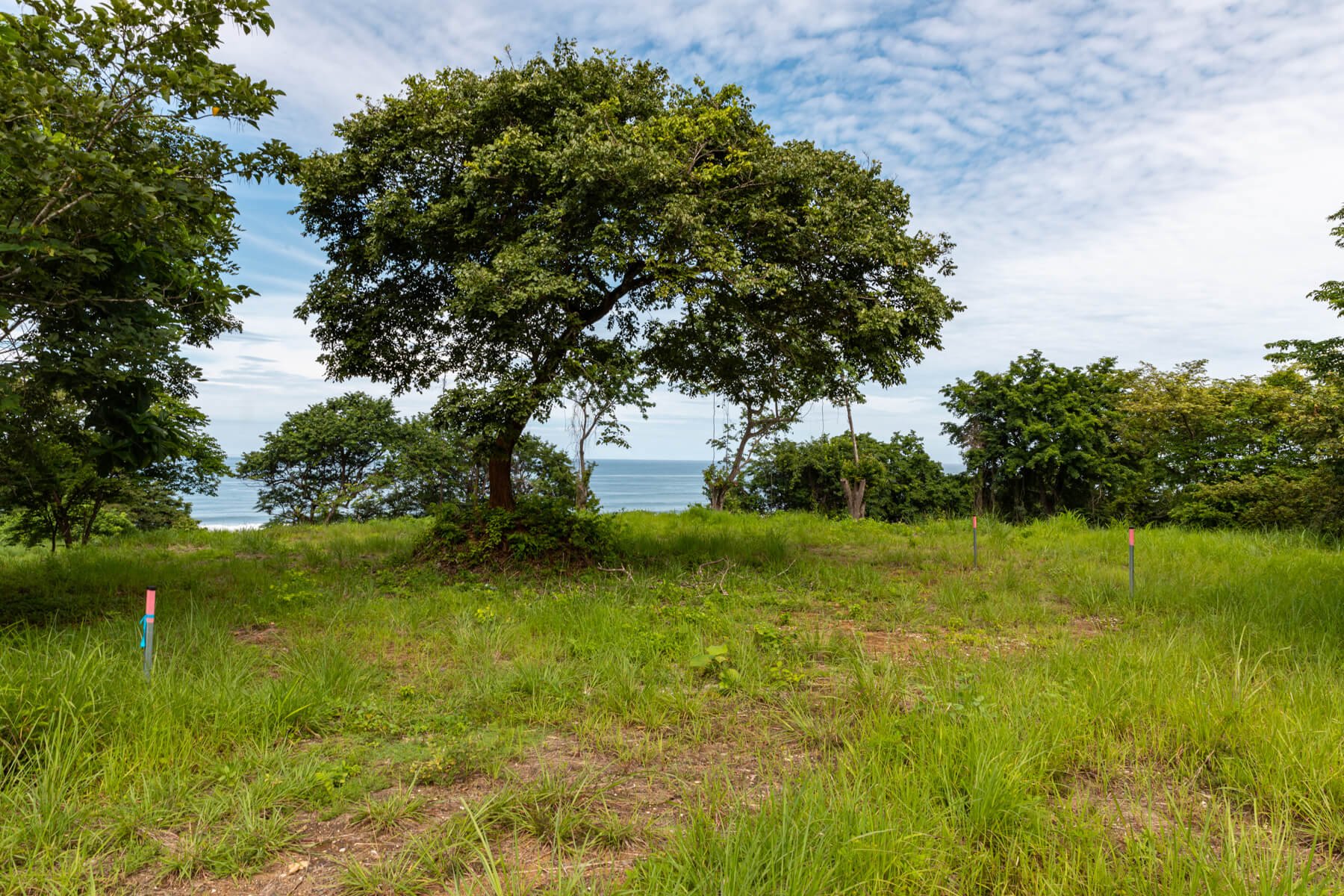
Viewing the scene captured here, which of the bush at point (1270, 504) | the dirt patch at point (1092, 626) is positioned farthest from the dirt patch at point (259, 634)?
the bush at point (1270, 504)

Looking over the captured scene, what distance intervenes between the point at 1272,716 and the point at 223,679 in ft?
21.6

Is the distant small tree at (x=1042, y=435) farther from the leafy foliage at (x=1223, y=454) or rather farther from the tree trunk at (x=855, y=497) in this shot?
the tree trunk at (x=855, y=497)

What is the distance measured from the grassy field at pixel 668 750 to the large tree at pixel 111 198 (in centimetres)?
215

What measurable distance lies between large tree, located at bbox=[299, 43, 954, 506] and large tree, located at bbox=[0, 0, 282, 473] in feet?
10.7

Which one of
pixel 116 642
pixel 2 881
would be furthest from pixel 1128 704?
pixel 116 642

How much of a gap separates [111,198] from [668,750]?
5402 mm

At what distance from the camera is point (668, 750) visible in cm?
414

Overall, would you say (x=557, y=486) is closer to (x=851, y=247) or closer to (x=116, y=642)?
(x=851, y=247)

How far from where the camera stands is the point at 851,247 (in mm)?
9414

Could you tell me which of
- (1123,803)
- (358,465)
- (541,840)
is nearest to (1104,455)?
(1123,803)

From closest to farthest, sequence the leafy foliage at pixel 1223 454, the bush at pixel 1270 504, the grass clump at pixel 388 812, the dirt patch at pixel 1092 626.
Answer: the grass clump at pixel 388 812 < the dirt patch at pixel 1092 626 < the bush at pixel 1270 504 < the leafy foliage at pixel 1223 454

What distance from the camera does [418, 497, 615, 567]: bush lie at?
10758mm

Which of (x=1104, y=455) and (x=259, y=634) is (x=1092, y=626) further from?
(x=1104, y=455)

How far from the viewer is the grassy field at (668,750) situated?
288cm
